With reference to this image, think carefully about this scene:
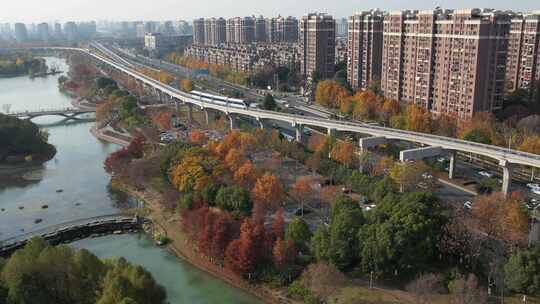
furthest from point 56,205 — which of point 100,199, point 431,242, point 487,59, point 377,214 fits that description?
point 487,59

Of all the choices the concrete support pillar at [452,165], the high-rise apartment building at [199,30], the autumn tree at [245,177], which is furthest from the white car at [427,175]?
the high-rise apartment building at [199,30]

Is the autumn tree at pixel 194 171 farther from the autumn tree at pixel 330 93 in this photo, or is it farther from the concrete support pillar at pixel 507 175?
the autumn tree at pixel 330 93

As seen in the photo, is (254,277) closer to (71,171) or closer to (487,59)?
(71,171)

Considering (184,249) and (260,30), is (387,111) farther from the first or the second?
(260,30)

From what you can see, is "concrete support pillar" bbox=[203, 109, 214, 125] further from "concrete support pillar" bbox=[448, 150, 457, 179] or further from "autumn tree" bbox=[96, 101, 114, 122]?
"concrete support pillar" bbox=[448, 150, 457, 179]

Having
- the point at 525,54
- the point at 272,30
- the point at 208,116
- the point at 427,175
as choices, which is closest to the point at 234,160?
the point at 427,175

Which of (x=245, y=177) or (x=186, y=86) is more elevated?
(x=186, y=86)
